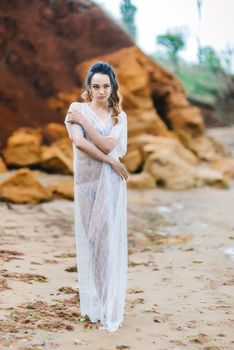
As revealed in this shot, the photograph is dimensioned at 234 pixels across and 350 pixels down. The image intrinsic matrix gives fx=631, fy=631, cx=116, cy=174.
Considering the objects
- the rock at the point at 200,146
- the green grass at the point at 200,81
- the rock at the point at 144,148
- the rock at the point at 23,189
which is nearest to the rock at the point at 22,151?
the rock at the point at 144,148

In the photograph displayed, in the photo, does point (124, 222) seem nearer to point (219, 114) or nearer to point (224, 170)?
point (224, 170)

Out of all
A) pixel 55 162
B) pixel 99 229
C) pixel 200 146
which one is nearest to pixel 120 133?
pixel 99 229

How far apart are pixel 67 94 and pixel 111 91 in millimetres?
13076

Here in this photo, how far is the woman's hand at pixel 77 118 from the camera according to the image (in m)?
3.85

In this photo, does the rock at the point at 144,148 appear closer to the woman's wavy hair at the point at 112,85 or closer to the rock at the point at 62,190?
the rock at the point at 62,190

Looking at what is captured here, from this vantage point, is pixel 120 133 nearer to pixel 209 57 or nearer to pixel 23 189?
pixel 23 189

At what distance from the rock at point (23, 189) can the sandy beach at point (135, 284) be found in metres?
0.23

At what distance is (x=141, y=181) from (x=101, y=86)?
10.4m

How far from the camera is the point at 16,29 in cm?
1706

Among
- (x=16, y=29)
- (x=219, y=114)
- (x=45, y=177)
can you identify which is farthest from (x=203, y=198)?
(x=219, y=114)

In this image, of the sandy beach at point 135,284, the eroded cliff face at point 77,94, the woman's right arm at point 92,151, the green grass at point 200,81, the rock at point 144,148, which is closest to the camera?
the sandy beach at point 135,284

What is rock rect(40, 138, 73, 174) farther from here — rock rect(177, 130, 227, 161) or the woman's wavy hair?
the woman's wavy hair

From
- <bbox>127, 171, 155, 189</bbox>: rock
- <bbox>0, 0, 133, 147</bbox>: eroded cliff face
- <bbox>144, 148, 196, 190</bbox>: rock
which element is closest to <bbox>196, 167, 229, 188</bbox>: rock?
<bbox>144, 148, 196, 190</bbox>: rock

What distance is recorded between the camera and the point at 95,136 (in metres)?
3.82
